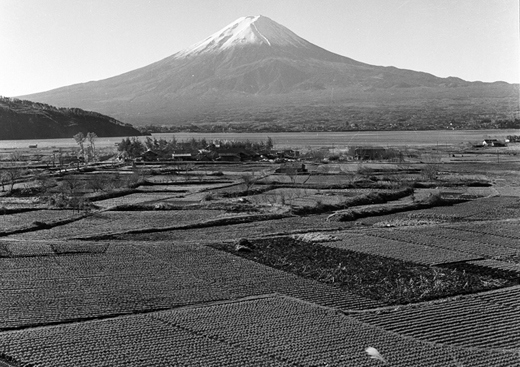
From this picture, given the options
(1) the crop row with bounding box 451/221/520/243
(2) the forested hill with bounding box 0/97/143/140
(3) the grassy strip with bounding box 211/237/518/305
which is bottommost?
(1) the crop row with bounding box 451/221/520/243

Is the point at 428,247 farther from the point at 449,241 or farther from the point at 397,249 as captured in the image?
the point at 449,241

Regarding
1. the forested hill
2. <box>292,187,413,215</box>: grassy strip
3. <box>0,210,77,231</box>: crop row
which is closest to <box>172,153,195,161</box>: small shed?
<box>292,187,413,215</box>: grassy strip

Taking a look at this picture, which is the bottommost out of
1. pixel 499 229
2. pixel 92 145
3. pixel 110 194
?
pixel 499 229

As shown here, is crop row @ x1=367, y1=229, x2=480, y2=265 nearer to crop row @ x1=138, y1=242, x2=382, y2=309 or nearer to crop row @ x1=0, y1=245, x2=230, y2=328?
crop row @ x1=138, y1=242, x2=382, y2=309

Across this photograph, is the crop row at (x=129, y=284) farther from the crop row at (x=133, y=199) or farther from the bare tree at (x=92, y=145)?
the bare tree at (x=92, y=145)

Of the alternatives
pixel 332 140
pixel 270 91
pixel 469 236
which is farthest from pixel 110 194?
pixel 270 91

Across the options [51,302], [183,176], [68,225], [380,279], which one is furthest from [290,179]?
[51,302]
